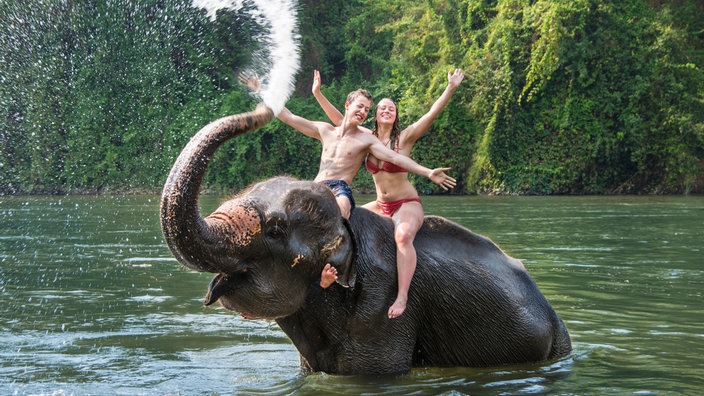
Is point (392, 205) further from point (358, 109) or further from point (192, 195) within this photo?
point (192, 195)

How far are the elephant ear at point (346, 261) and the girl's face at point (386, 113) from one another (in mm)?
1067

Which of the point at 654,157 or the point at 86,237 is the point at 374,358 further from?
the point at 654,157

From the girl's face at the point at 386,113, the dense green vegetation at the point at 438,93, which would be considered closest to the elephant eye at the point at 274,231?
the girl's face at the point at 386,113

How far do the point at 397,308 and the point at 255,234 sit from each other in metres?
0.99

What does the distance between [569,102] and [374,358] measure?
84.6 ft

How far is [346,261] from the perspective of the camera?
5273 mm

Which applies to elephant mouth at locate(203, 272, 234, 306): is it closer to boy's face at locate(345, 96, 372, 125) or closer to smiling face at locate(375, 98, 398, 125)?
boy's face at locate(345, 96, 372, 125)

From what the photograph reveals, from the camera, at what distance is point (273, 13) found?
23.3 feet

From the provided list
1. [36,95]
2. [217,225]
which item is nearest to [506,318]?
[217,225]

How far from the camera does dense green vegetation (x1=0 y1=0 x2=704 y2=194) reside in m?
29.4

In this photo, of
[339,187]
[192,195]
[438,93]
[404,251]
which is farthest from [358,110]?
[438,93]

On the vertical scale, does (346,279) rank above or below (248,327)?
above

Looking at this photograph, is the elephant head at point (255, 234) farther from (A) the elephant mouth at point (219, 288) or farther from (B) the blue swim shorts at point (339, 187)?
(B) the blue swim shorts at point (339, 187)

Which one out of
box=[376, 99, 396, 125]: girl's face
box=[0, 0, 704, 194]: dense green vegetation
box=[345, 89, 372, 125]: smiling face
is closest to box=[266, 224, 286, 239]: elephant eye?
box=[345, 89, 372, 125]: smiling face
